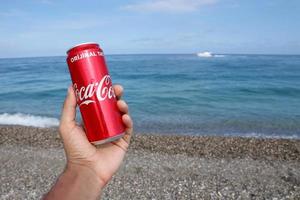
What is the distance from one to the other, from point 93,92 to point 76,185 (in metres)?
0.53

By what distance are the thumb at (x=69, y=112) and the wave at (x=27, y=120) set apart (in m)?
11.0

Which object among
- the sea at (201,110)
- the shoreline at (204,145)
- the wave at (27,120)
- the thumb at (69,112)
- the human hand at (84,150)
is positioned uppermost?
the thumb at (69,112)

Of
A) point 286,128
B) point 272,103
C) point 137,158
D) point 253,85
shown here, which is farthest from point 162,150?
point 253,85

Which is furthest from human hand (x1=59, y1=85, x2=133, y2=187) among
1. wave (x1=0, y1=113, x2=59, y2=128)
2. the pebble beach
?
wave (x1=0, y1=113, x2=59, y2=128)

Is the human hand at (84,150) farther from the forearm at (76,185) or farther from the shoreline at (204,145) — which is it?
the shoreline at (204,145)

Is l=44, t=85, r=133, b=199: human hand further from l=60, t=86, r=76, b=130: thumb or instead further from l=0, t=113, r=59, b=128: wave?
l=0, t=113, r=59, b=128: wave

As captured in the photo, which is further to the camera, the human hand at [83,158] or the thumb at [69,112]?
the thumb at [69,112]

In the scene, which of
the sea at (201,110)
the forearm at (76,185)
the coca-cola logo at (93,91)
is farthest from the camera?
the sea at (201,110)

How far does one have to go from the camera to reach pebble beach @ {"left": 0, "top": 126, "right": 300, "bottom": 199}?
5.55 metres

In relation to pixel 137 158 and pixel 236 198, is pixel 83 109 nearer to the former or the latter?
pixel 236 198

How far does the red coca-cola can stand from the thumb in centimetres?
3

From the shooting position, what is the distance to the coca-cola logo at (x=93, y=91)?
6.57 ft

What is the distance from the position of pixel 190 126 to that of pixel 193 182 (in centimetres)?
654

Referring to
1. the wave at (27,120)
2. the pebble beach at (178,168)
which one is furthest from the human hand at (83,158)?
the wave at (27,120)
